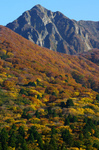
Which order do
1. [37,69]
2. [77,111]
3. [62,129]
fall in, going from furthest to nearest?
[37,69], [77,111], [62,129]

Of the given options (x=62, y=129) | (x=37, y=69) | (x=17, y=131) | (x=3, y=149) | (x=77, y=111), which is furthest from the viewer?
(x=37, y=69)

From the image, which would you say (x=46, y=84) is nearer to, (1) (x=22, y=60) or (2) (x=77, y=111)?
(1) (x=22, y=60)

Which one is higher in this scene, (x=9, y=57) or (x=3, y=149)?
(x=9, y=57)

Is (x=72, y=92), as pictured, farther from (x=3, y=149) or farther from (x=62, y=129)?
(x=3, y=149)

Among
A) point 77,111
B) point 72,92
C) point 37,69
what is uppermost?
point 37,69

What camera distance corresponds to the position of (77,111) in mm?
81875

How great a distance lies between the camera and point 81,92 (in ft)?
392

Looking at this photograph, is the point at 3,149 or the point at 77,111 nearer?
the point at 3,149

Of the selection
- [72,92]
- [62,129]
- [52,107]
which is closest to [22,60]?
[72,92]

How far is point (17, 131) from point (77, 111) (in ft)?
89.9

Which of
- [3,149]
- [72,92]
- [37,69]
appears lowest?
[3,149]

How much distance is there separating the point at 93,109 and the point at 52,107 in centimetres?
1390

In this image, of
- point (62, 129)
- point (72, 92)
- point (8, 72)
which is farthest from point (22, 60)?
point (62, 129)

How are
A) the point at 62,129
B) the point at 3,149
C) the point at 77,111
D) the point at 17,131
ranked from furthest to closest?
the point at 77,111 < the point at 62,129 < the point at 17,131 < the point at 3,149
